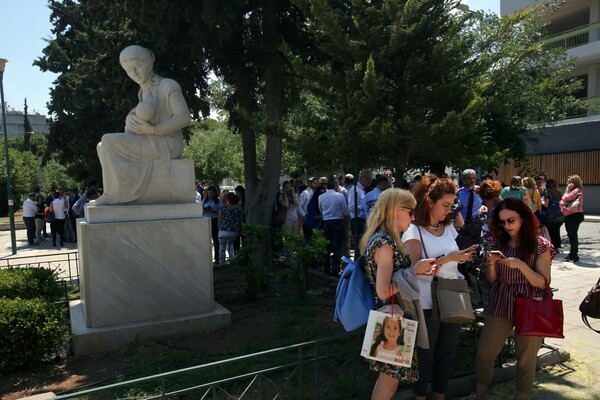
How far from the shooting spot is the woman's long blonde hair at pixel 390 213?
3.04 meters

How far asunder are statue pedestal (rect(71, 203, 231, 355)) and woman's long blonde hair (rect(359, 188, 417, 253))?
2.94m

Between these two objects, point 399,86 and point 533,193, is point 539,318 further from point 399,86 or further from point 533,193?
point 533,193

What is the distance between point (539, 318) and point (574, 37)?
83.9 feet

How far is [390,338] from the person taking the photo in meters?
2.90

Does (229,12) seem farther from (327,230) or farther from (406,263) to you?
(406,263)

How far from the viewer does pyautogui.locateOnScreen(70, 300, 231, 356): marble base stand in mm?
4879

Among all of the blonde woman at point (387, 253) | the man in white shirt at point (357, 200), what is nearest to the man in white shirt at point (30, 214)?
the man in white shirt at point (357, 200)

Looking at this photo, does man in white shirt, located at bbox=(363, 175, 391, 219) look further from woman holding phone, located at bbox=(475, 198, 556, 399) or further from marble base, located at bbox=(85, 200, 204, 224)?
woman holding phone, located at bbox=(475, 198, 556, 399)

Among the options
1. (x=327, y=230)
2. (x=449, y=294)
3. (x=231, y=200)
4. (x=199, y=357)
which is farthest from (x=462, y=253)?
(x=231, y=200)

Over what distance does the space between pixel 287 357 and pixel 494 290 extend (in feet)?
6.66

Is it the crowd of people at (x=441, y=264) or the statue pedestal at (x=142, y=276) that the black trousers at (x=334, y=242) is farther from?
the crowd of people at (x=441, y=264)

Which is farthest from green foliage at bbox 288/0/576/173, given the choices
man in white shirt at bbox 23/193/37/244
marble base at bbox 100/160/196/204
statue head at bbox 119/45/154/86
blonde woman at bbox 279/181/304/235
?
man in white shirt at bbox 23/193/37/244

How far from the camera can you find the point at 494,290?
368 centimetres

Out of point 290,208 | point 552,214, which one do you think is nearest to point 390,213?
point 290,208
